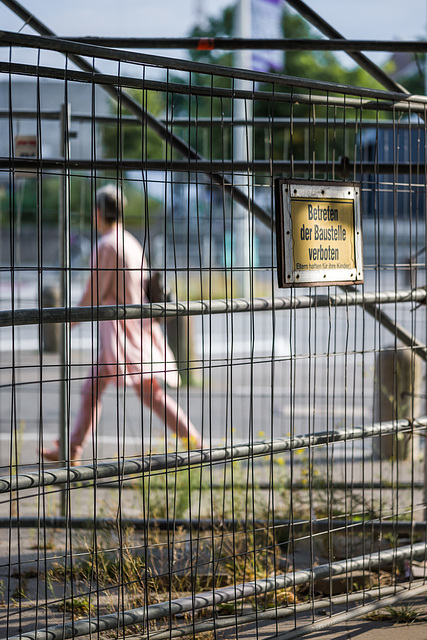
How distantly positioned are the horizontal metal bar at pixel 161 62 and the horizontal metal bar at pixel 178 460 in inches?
56.9

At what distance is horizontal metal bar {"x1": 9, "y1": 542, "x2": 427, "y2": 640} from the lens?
9.11 feet

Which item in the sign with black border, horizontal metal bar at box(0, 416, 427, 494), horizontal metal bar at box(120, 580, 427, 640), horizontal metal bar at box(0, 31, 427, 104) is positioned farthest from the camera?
the sign with black border

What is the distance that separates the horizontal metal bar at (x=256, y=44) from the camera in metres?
3.90

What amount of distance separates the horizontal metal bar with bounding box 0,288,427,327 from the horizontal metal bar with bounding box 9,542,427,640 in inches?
43.5

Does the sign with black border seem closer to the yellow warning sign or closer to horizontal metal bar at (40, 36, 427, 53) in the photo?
the yellow warning sign

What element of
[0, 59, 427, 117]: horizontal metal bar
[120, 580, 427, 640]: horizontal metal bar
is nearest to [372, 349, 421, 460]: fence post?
[120, 580, 427, 640]: horizontal metal bar

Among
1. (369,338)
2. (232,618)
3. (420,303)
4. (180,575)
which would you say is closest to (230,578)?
(180,575)

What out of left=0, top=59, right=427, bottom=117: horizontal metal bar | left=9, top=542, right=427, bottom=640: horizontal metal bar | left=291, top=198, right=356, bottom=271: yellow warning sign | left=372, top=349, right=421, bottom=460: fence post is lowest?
left=9, top=542, right=427, bottom=640: horizontal metal bar

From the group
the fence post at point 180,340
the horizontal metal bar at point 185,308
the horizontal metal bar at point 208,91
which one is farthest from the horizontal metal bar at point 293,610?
the horizontal metal bar at point 208,91

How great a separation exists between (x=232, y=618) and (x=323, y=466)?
2787 millimetres

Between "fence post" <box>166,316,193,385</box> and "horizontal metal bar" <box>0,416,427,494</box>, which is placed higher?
"fence post" <box>166,316,193,385</box>

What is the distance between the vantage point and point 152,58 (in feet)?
9.29

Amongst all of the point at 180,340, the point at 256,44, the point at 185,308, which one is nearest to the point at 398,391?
the point at 180,340

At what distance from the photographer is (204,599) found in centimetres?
312
